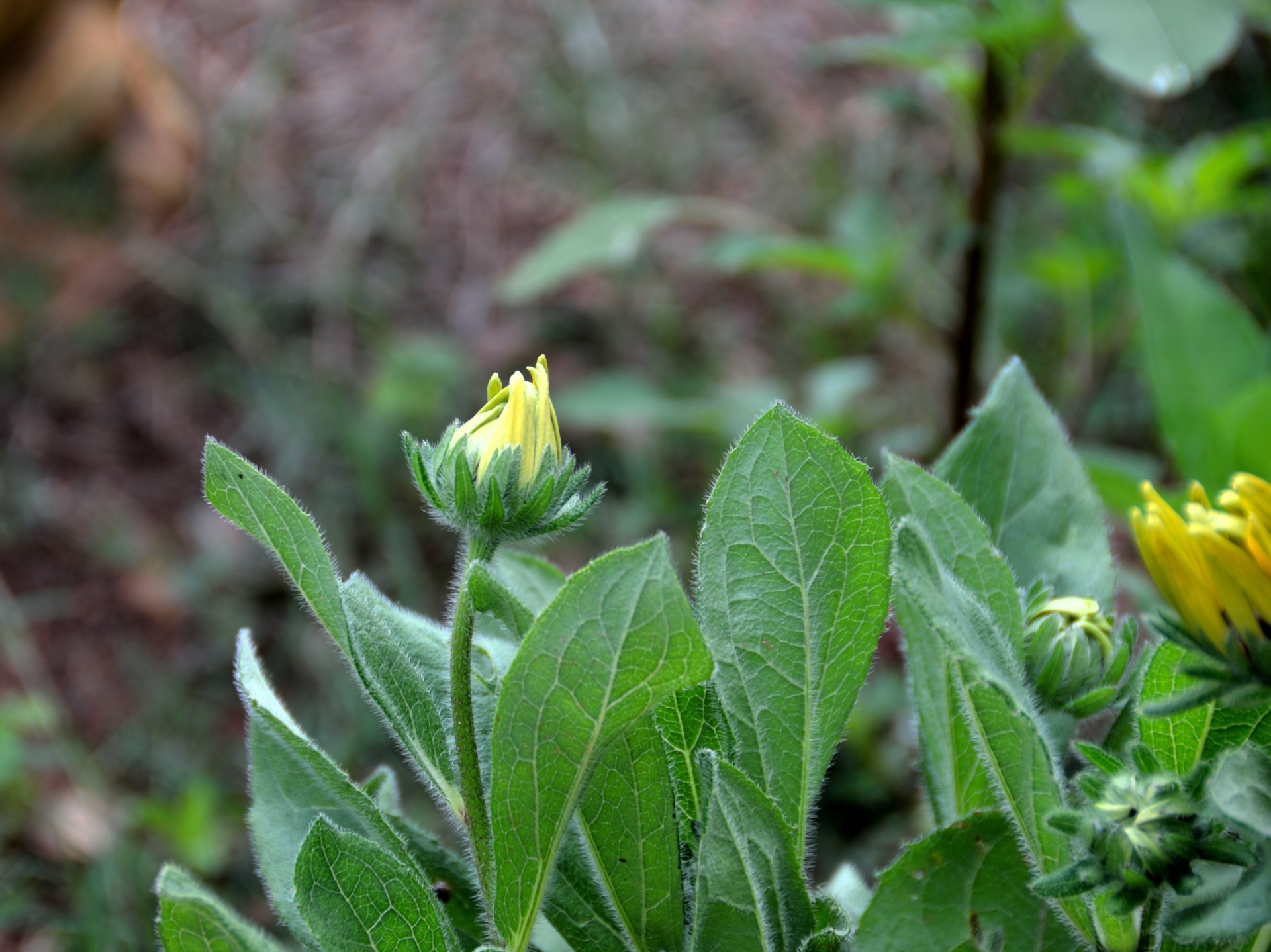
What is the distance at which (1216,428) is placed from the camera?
5.03 ft

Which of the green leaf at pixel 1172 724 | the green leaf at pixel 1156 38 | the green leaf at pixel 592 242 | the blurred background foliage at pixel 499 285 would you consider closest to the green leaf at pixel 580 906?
the green leaf at pixel 1172 724

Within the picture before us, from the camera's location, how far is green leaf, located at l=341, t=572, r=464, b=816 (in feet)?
2.10

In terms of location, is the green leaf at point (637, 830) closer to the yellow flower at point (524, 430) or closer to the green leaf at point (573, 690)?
the green leaf at point (573, 690)

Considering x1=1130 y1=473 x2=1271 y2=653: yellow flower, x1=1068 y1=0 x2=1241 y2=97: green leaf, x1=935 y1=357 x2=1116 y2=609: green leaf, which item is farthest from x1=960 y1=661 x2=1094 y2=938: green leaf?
x1=1068 y1=0 x2=1241 y2=97: green leaf

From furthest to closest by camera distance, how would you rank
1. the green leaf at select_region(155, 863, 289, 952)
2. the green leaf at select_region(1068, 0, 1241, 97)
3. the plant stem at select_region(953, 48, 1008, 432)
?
the plant stem at select_region(953, 48, 1008, 432)
the green leaf at select_region(1068, 0, 1241, 97)
the green leaf at select_region(155, 863, 289, 952)

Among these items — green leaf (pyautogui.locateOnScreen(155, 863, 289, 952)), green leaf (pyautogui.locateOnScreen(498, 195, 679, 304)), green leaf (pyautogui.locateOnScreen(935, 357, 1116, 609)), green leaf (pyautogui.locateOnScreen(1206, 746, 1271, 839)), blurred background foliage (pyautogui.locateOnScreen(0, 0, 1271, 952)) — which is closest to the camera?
green leaf (pyautogui.locateOnScreen(1206, 746, 1271, 839))

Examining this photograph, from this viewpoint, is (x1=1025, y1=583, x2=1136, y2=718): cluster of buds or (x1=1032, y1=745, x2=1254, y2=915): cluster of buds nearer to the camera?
(x1=1032, y1=745, x2=1254, y2=915): cluster of buds

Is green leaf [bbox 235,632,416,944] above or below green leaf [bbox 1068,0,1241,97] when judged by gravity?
below

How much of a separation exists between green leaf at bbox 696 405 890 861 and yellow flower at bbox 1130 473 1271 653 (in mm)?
156

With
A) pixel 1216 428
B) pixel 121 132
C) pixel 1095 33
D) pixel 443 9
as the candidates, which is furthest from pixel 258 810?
pixel 443 9

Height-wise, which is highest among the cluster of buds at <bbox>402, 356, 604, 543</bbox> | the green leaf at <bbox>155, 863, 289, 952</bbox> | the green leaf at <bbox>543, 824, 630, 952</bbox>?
the cluster of buds at <bbox>402, 356, 604, 543</bbox>

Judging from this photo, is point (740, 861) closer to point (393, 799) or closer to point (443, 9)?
point (393, 799)

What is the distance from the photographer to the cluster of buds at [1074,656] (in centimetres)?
69

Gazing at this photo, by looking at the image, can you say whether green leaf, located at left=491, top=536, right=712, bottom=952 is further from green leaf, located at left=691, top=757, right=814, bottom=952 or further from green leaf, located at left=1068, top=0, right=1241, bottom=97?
green leaf, located at left=1068, top=0, right=1241, bottom=97
